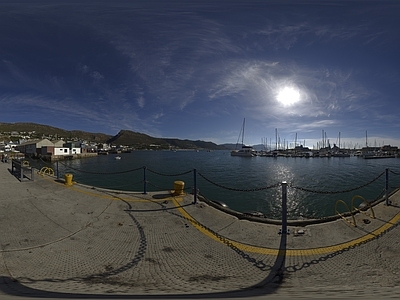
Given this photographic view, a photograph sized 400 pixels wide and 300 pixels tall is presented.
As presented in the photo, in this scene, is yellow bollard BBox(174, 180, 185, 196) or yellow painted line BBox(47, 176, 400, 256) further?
yellow bollard BBox(174, 180, 185, 196)

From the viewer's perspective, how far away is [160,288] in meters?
3.21

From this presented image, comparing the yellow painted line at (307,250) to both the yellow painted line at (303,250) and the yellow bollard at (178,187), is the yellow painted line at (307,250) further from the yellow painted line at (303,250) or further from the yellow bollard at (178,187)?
the yellow bollard at (178,187)

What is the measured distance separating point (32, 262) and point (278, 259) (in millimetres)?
4626

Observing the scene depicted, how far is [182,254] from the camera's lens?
439 centimetres

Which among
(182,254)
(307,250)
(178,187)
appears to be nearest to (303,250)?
(307,250)

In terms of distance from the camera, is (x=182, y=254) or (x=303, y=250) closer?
(x=182, y=254)

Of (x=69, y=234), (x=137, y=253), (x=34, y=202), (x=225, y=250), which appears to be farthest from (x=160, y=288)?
(x=34, y=202)

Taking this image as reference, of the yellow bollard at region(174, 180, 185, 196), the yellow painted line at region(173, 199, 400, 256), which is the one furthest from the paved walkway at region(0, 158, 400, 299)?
the yellow bollard at region(174, 180, 185, 196)

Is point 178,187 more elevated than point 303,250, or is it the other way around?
point 178,187

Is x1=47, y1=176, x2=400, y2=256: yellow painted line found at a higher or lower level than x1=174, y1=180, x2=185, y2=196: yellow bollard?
lower

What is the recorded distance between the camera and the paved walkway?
3188mm

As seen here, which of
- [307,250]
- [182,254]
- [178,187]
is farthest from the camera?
[178,187]

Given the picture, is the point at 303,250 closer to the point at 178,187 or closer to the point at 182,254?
the point at 182,254

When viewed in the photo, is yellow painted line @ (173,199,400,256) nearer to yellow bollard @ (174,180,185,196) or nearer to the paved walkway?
the paved walkway
